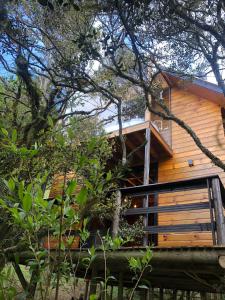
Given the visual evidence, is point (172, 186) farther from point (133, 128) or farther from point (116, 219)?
point (133, 128)

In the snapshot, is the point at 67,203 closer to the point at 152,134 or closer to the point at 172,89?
the point at 152,134

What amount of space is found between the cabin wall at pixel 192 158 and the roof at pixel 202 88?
0.15 m

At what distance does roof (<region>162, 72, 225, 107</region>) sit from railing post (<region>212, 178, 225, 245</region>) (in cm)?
415

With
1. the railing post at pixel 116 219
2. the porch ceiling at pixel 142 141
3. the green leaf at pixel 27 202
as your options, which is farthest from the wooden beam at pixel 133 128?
the green leaf at pixel 27 202

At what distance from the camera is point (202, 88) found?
863 centimetres

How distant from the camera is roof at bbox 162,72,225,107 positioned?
8094mm

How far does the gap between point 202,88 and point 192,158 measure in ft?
7.11

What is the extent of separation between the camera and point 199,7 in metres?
4.99

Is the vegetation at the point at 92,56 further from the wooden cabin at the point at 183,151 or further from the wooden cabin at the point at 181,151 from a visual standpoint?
the wooden cabin at the point at 183,151

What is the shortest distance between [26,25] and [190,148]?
16.6 ft

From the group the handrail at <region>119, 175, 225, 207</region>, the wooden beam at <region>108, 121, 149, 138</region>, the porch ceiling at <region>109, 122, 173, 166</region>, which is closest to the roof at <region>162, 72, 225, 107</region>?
the wooden beam at <region>108, 121, 149, 138</region>

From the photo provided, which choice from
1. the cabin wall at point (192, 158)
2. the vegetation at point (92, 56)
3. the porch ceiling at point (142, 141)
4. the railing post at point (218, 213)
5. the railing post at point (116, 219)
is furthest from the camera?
the porch ceiling at point (142, 141)

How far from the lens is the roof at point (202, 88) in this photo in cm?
809

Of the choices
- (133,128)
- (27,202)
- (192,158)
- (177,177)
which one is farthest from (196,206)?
(133,128)
